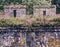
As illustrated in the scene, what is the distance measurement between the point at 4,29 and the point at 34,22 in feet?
4.02

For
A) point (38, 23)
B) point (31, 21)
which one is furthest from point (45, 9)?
point (38, 23)

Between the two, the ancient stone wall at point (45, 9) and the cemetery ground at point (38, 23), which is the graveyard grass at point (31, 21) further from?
the ancient stone wall at point (45, 9)

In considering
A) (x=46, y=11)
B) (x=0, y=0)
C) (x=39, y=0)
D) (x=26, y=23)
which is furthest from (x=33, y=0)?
(x=26, y=23)

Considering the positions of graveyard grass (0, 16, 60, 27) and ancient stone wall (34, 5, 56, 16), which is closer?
graveyard grass (0, 16, 60, 27)

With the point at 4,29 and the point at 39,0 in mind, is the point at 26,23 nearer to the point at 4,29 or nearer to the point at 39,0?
the point at 4,29

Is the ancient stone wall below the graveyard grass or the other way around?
below

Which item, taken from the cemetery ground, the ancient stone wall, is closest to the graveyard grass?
the cemetery ground

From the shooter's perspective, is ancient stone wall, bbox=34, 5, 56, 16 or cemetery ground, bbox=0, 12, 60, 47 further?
ancient stone wall, bbox=34, 5, 56, 16

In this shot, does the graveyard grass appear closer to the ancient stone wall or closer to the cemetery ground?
the cemetery ground

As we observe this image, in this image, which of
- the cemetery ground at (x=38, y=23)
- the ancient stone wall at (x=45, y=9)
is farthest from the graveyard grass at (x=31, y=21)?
the ancient stone wall at (x=45, y=9)

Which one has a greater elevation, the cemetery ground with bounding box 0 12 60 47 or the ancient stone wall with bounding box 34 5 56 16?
the cemetery ground with bounding box 0 12 60 47

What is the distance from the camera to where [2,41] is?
9945 mm

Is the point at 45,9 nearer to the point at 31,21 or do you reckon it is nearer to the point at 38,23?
the point at 31,21

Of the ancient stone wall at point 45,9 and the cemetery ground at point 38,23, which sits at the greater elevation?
the cemetery ground at point 38,23
